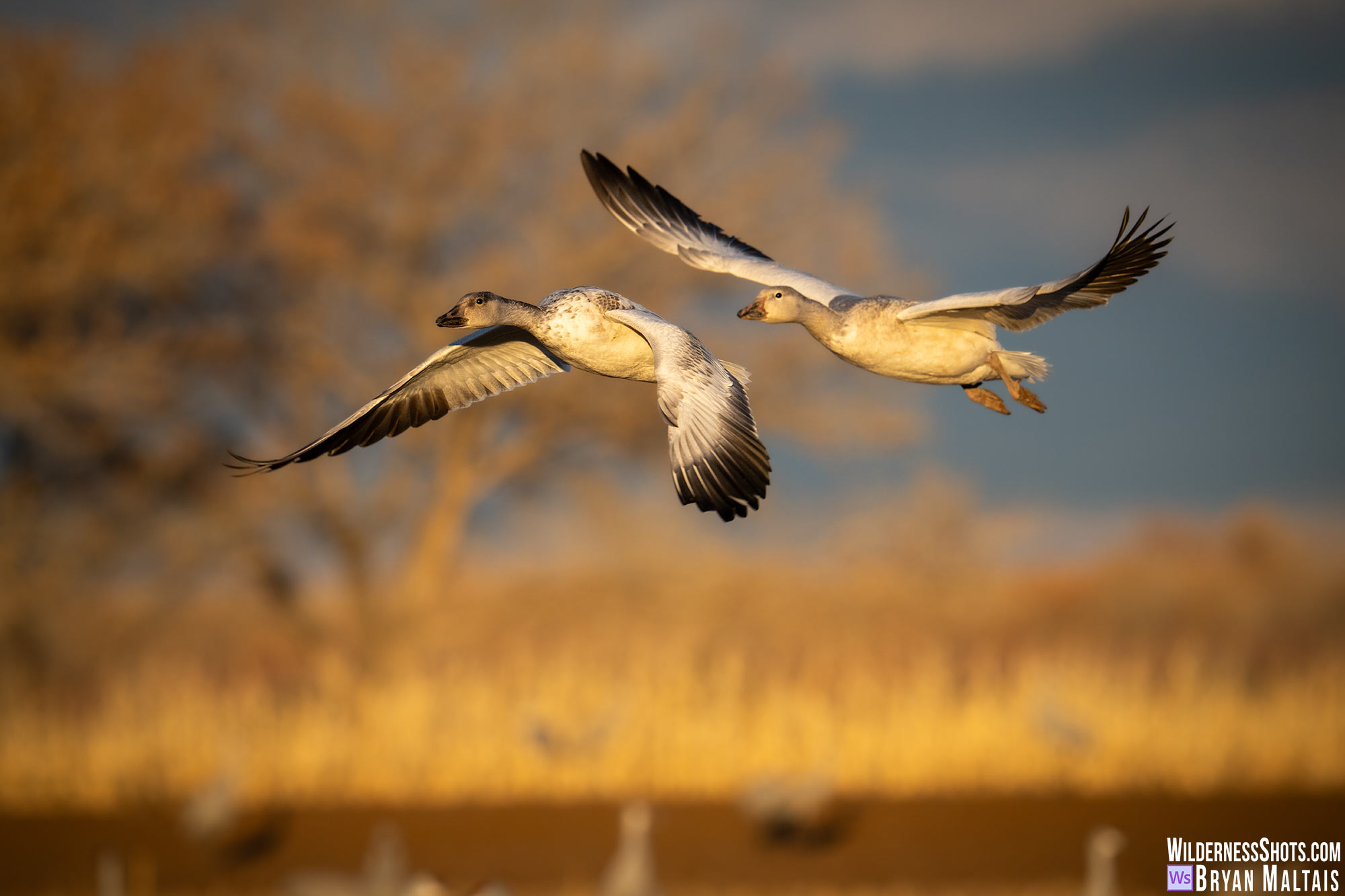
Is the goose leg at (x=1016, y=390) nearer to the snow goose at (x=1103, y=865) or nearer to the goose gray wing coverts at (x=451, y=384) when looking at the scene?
the goose gray wing coverts at (x=451, y=384)

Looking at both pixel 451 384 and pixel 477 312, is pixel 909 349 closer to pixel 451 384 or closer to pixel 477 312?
pixel 477 312

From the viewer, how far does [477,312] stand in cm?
450

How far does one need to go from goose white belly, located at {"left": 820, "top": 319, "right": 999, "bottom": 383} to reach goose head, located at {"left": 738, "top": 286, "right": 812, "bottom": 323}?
19cm

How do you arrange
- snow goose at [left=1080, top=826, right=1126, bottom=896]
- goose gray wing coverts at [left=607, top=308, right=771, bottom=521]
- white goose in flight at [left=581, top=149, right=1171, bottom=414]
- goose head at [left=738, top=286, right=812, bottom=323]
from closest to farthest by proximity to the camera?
goose gray wing coverts at [left=607, top=308, right=771, bottom=521] < white goose in flight at [left=581, top=149, right=1171, bottom=414] < goose head at [left=738, top=286, right=812, bottom=323] < snow goose at [left=1080, top=826, right=1126, bottom=896]

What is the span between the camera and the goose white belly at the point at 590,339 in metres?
4.16

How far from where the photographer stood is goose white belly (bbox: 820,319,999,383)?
419 cm

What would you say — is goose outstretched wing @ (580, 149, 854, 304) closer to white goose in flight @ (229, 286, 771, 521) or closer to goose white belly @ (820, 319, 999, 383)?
white goose in flight @ (229, 286, 771, 521)

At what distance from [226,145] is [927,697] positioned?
42.5ft

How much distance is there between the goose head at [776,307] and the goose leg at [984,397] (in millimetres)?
609

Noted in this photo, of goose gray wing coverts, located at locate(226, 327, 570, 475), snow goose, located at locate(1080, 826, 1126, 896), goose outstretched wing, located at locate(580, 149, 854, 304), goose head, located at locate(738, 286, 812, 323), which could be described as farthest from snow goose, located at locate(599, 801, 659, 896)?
goose head, located at locate(738, 286, 812, 323)

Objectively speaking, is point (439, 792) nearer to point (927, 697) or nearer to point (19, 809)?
point (19, 809)

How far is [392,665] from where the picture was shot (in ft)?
63.5

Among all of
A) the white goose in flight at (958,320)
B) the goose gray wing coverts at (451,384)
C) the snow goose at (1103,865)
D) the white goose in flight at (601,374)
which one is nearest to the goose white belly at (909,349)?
the white goose in flight at (958,320)

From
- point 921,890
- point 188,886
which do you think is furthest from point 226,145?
point 921,890
